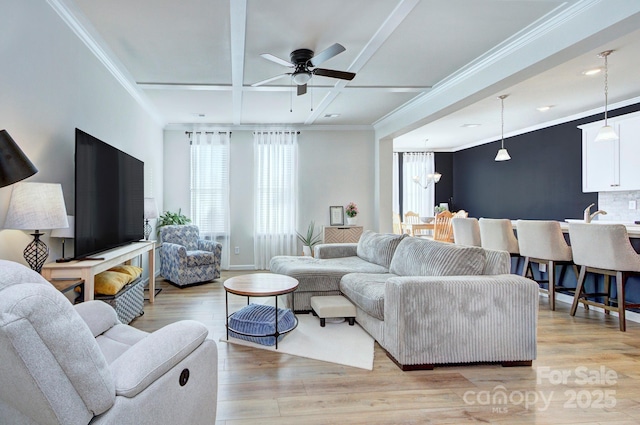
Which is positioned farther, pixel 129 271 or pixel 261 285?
pixel 129 271

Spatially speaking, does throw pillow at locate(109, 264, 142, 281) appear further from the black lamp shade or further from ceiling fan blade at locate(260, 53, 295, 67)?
ceiling fan blade at locate(260, 53, 295, 67)

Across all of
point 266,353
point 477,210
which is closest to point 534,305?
point 266,353

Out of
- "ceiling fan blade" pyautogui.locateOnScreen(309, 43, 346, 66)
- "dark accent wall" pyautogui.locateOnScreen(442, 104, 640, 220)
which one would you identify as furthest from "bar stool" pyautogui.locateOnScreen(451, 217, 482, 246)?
"ceiling fan blade" pyautogui.locateOnScreen(309, 43, 346, 66)

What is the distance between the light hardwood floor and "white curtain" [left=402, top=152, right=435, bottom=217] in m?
6.48

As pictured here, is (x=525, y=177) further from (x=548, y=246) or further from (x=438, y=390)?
(x=438, y=390)

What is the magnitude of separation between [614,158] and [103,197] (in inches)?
255

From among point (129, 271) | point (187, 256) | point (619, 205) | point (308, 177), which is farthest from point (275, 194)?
point (619, 205)

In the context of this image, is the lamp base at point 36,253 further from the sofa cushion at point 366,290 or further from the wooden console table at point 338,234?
the wooden console table at point 338,234

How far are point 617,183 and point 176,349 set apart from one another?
624 cm

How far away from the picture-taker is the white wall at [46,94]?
230cm

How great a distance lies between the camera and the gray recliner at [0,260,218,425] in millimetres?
908

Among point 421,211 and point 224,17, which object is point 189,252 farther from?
point 421,211

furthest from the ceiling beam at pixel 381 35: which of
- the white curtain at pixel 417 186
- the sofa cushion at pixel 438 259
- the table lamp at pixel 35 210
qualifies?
the white curtain at pixel 417 186

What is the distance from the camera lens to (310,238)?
6.91 m
